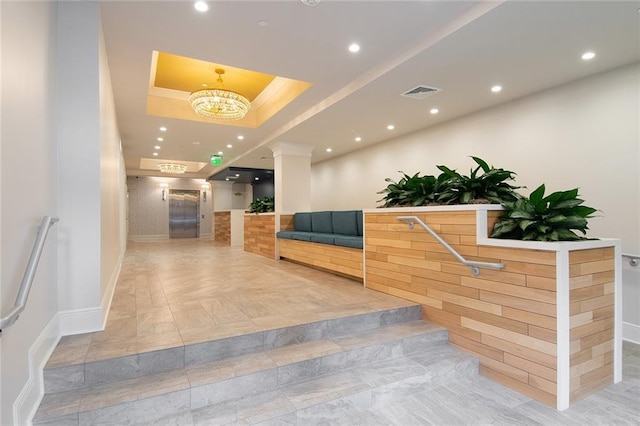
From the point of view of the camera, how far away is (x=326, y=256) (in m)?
5.50

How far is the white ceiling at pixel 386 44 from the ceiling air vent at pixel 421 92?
0.12 m

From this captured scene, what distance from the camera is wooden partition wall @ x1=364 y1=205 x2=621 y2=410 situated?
2.24 m

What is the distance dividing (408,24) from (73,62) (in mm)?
3086

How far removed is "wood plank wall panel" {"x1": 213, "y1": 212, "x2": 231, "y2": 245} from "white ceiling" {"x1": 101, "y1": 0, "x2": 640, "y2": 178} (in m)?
6.73

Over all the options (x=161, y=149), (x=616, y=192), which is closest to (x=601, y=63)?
(x=616, y=192)

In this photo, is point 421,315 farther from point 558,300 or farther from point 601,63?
point 601,63

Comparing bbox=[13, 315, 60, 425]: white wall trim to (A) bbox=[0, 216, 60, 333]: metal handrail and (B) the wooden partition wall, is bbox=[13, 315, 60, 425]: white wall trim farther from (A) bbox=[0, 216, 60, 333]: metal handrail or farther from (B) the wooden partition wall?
(B) the wooden partition wall

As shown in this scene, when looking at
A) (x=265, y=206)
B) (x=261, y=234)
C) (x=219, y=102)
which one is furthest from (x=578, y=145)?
(x=265, y=206)

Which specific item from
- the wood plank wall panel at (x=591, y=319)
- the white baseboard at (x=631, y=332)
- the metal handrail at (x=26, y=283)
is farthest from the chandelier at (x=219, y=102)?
the white baseboard at (x=631, y=332)

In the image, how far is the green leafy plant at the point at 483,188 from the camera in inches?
114

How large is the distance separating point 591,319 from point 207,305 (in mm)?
3469

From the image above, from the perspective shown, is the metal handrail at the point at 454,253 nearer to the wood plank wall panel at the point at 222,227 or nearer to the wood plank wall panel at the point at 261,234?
the wood plank wall panel at the point at 261,234

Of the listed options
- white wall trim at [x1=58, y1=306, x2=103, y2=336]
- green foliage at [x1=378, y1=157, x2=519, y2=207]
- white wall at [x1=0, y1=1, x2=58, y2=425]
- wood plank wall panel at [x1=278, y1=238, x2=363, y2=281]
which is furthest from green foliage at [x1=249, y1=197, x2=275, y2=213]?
white wall at [x1=0, y1=1, x2=58, y2=425]

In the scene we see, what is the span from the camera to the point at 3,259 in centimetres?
150
